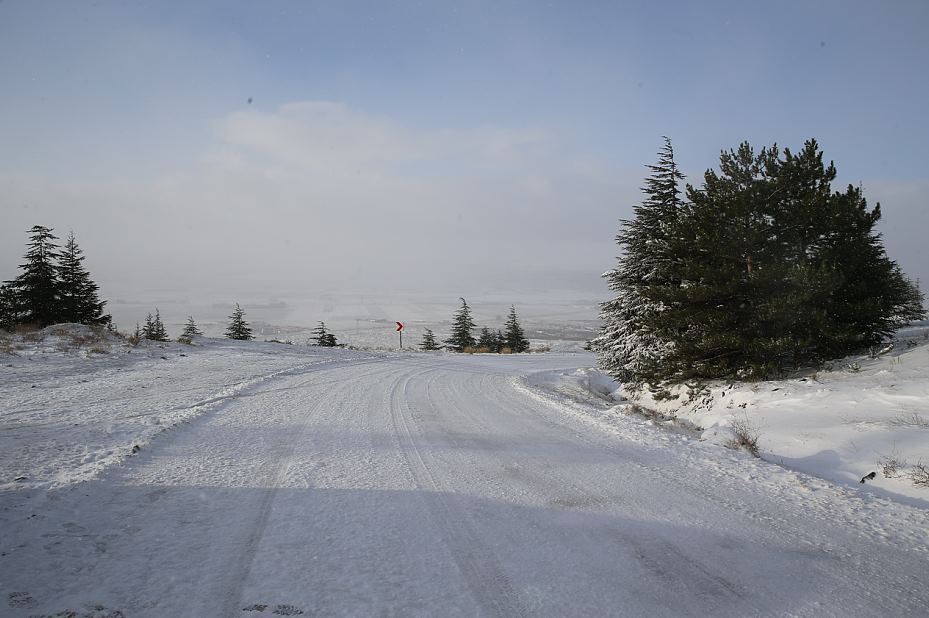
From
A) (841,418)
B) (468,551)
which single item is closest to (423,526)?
(468,551)

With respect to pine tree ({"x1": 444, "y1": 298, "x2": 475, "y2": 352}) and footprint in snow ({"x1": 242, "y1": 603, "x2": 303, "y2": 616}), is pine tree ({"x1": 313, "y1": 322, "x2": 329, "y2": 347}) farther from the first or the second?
footprint in snow ({"x1": 242, "y1": 603, "x2": 303, "y2": 616})

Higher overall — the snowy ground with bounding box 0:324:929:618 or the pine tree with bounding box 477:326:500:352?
the pine tree with bounding box 477:326:500:352

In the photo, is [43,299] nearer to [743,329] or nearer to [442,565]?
[442,565]

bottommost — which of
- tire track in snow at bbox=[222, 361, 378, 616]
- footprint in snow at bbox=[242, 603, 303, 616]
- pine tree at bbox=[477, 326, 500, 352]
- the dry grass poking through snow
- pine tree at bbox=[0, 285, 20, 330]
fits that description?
the dry grass poking through snow

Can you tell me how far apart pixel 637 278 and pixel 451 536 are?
14.6m

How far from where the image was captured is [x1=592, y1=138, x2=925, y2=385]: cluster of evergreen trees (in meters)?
10.5

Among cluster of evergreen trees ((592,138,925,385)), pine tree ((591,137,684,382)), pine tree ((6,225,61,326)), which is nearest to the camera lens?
cluster of evergreen trees ((592,138,925,385))

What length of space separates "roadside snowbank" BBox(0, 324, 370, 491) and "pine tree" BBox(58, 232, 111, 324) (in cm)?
1226

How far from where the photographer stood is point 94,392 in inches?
373

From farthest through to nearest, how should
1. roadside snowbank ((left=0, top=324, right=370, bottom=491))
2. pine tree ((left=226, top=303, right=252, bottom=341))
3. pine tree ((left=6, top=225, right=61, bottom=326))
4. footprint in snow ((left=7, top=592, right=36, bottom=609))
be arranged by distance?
pine tree ((left=226, top=303, right=252, bottom=341)) < pine tree ((left=6, top=225, right=61, bottom=326)) < roadside snowbank ((left=0, top=324, right=370, bottom=491)) < footprint in snow ((left=7, top=592, right=36, bottom=609))

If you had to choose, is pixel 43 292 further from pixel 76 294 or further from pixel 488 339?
pixel 488 339

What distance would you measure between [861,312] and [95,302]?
39.3 meters

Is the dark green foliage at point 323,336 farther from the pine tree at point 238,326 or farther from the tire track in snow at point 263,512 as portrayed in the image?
the tire track in snow at point 263,512

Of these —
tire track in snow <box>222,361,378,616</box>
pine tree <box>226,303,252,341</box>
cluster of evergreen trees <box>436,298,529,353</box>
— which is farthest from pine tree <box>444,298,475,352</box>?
tire track in snow <box>222,361,378,616</box>
